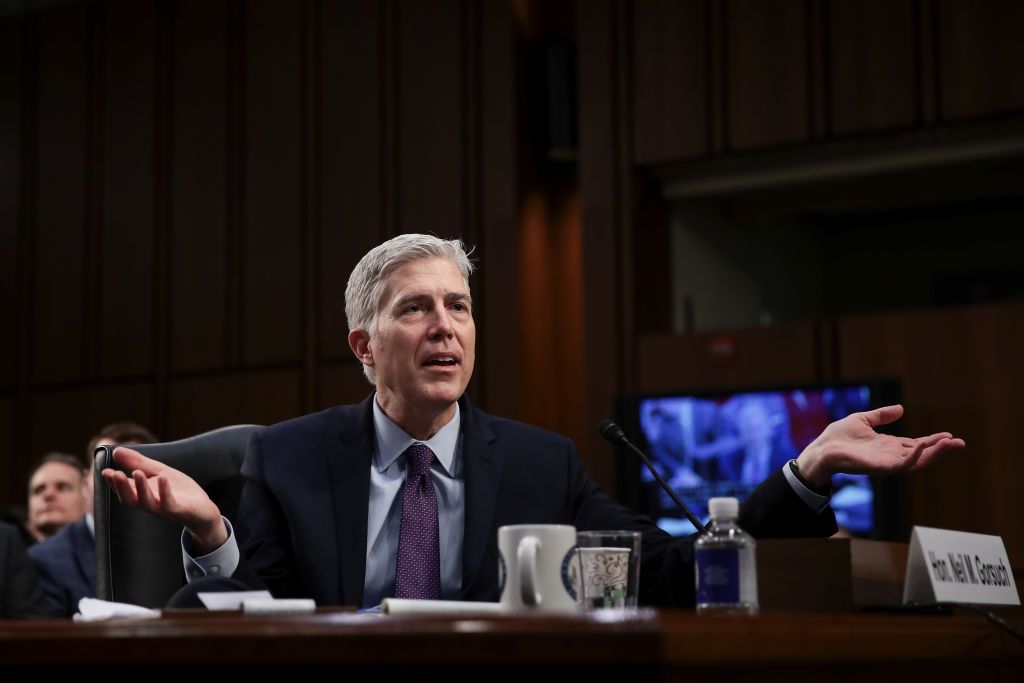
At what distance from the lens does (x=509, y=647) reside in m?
1.02

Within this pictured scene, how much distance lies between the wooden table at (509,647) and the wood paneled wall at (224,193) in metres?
5.81

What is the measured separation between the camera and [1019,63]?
238 inches

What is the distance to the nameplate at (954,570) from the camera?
5.43 ft

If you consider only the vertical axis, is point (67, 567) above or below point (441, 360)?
below

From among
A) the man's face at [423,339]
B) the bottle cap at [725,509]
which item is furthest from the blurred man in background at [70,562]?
the bottle cap at [725,509]

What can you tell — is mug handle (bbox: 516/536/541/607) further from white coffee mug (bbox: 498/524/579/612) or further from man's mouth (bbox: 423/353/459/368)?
man's mouth (bbox: 423/353/459/368)

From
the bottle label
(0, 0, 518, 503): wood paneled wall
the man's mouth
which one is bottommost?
the bottle label

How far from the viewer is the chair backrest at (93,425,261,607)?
2.52 metres

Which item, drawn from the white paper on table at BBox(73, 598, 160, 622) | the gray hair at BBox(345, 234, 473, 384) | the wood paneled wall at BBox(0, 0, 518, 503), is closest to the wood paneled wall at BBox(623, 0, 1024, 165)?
the wood paneled wall at BBox(0, 0, 518, 503)

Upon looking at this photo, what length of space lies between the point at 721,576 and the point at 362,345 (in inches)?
49.3

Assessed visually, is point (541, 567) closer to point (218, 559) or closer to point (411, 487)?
point (218, 559)

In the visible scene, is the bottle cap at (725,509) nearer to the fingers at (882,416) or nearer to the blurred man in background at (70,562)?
the fingers at (882,416)

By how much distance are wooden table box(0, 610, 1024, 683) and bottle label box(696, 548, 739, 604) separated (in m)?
0.29

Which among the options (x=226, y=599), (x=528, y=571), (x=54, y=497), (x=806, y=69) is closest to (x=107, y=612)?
(x=226, y=599)
